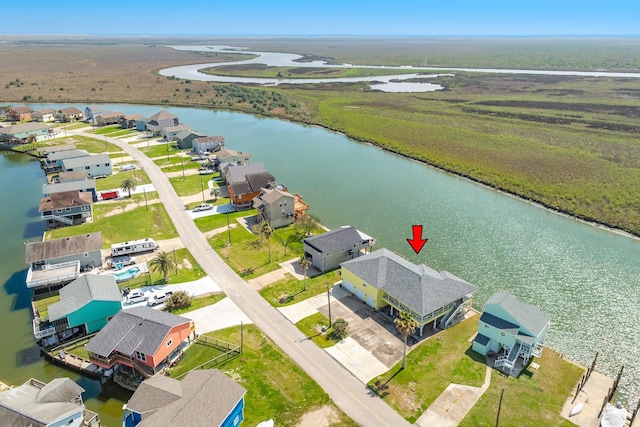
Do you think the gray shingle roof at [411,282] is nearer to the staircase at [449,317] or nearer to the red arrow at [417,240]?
the staircase at [449,317]

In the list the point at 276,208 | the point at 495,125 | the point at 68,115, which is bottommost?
the point at 276,208

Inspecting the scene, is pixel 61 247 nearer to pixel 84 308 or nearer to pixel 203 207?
pixel 84 308

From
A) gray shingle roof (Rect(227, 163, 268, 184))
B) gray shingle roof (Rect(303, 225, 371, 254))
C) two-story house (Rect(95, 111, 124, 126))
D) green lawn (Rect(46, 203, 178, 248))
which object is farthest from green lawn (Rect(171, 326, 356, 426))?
two-story house (Rect(95, 111, 124, 126))

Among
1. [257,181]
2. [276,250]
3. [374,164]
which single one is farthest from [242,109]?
[276,250]

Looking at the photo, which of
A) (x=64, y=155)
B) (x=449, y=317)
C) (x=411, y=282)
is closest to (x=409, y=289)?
(x=411, y=282)

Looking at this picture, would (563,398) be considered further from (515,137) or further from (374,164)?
(515,137)

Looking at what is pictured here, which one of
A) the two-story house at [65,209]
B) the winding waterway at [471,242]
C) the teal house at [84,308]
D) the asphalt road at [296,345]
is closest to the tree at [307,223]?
the winding waterway at [471,242]
